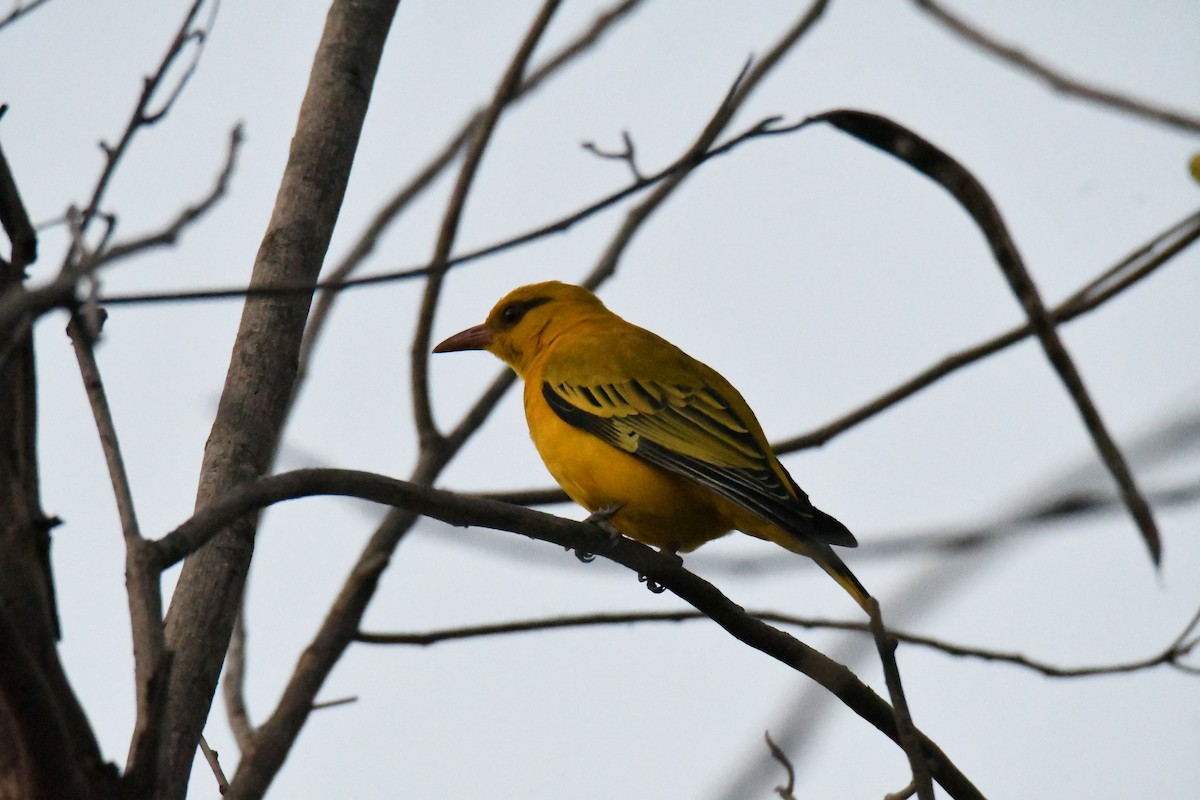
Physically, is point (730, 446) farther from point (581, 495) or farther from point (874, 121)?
point (874, 121)

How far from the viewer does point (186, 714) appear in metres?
2.91

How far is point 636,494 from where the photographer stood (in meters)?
5.17

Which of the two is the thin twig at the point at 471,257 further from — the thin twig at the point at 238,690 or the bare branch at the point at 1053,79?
the thin twig at the point at 238,690

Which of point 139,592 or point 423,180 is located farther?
point 423,180

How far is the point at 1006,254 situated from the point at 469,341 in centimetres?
542

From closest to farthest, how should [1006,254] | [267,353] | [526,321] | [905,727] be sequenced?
1. [1006,254]
2. [905,727]
3. [267,353]
4. [526,321]

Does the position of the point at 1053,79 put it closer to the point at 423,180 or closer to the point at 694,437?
the point at 694,437

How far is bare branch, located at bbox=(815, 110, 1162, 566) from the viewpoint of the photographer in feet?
4.01

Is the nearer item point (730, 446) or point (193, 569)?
point (193, 569)

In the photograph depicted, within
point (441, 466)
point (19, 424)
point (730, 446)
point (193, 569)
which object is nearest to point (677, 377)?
point (730, 446)

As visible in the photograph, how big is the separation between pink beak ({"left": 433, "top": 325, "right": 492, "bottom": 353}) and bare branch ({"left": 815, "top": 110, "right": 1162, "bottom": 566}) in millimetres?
4764

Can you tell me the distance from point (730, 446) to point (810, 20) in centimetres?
253

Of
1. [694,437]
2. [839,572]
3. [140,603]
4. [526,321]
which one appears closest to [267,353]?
[140,603]

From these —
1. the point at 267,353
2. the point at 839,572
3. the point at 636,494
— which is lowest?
the point at 839,572
